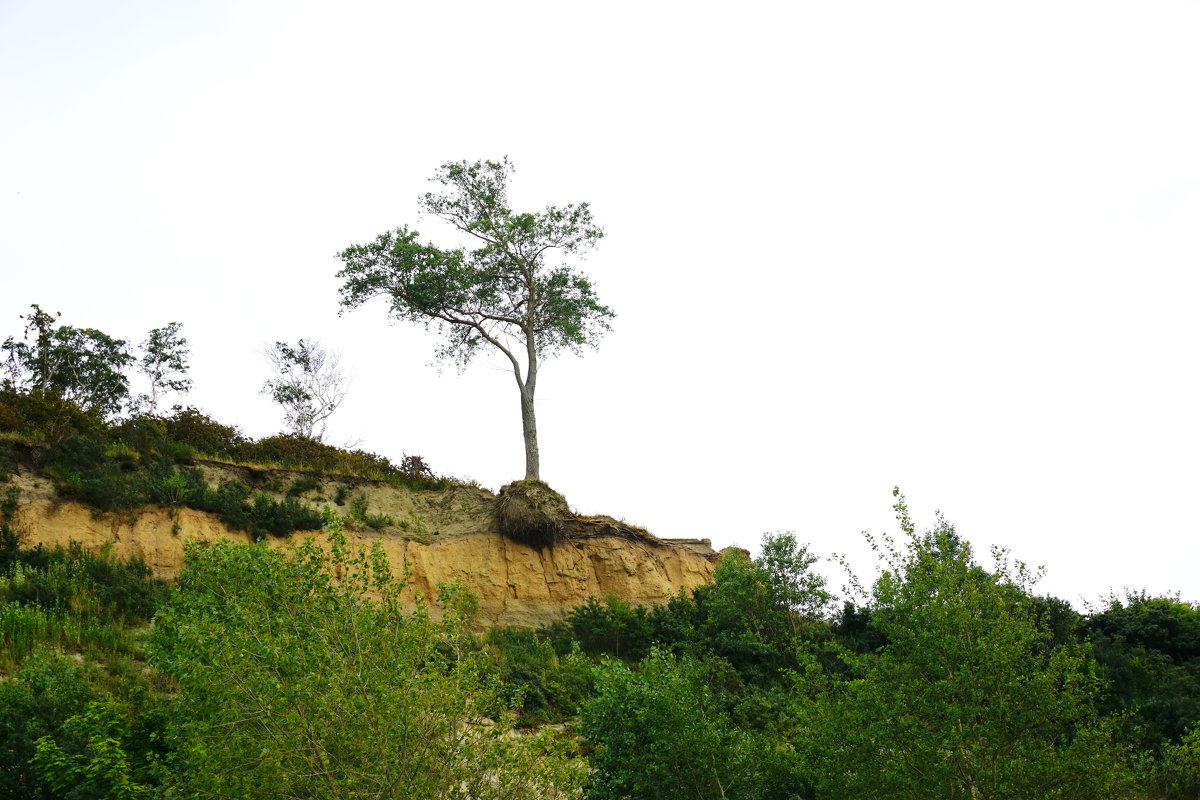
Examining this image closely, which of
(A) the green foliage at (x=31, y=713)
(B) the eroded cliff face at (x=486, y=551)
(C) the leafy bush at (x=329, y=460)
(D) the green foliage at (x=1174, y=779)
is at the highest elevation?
(C) the leafy bush at (x=329, y=460)

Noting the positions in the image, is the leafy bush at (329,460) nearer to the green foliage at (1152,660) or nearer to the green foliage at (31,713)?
the green foliage at (31,713)

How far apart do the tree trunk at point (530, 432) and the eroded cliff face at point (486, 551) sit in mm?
1744

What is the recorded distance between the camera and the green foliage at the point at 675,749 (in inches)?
437

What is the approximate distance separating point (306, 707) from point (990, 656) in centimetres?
759

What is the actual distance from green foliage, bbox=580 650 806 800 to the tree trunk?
16.6m

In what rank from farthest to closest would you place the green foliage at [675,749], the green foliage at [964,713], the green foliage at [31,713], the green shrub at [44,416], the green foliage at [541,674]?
the green shrub at [44,416]
the green foliage at [541,674]
the green foliage at [675,749]
the green foliage at [31,713]
the green foliage at [964,713]

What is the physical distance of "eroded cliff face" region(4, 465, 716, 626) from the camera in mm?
22203

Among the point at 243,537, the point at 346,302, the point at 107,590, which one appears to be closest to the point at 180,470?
the point at 243,537

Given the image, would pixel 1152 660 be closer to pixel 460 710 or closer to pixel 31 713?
pixel 460 710

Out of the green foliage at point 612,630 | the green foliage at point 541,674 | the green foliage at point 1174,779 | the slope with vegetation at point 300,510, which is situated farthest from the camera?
the green foliage at point 612,630

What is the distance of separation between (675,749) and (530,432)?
19.3 meters

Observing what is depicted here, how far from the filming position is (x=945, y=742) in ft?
31.4

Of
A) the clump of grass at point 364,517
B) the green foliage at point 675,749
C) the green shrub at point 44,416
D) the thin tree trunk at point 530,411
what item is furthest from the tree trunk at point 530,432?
the green foliage at point 675,749

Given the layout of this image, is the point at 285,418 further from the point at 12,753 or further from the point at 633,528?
the point at 12,753
